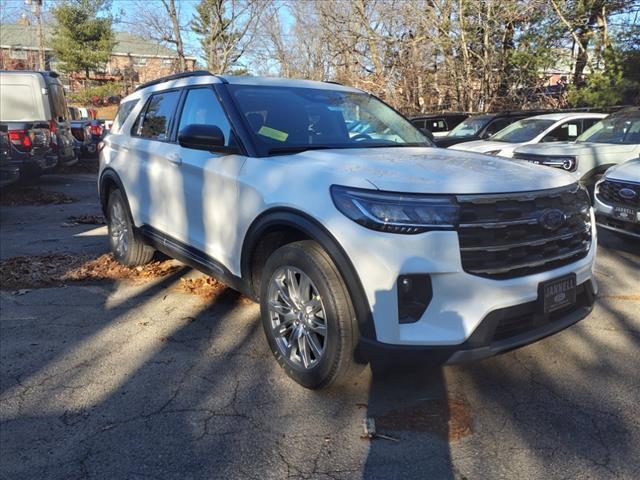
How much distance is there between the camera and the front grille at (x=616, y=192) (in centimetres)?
560

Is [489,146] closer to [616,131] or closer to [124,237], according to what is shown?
[616,131]

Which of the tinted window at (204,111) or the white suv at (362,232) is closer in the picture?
the white suv at (362,232)

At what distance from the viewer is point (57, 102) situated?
13641 millimetres

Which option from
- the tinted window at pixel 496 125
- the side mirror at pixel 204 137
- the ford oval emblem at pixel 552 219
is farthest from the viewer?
the tinted window at pixel 496 125

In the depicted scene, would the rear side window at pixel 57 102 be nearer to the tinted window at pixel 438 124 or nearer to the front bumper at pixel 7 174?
the front bumper at pixel 7 174

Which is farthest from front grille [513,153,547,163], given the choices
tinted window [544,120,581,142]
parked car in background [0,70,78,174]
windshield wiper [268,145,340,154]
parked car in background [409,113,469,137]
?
parked car in background [0,70,78,174]

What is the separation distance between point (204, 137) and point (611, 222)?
4602mm

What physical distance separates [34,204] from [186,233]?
756 centimetres

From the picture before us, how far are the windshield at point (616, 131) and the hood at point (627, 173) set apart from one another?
6.31 feet

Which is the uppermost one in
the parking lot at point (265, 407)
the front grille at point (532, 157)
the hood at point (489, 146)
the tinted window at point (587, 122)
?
the tinted window at point (587, 122)

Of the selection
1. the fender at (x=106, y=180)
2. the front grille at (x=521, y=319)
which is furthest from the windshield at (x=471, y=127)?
the front grille at (x=521, y=319)

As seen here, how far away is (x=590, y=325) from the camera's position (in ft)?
13.6

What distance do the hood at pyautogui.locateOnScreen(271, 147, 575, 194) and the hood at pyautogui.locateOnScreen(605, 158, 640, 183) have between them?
2932 millimetres

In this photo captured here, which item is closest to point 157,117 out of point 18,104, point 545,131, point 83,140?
point 545,131
